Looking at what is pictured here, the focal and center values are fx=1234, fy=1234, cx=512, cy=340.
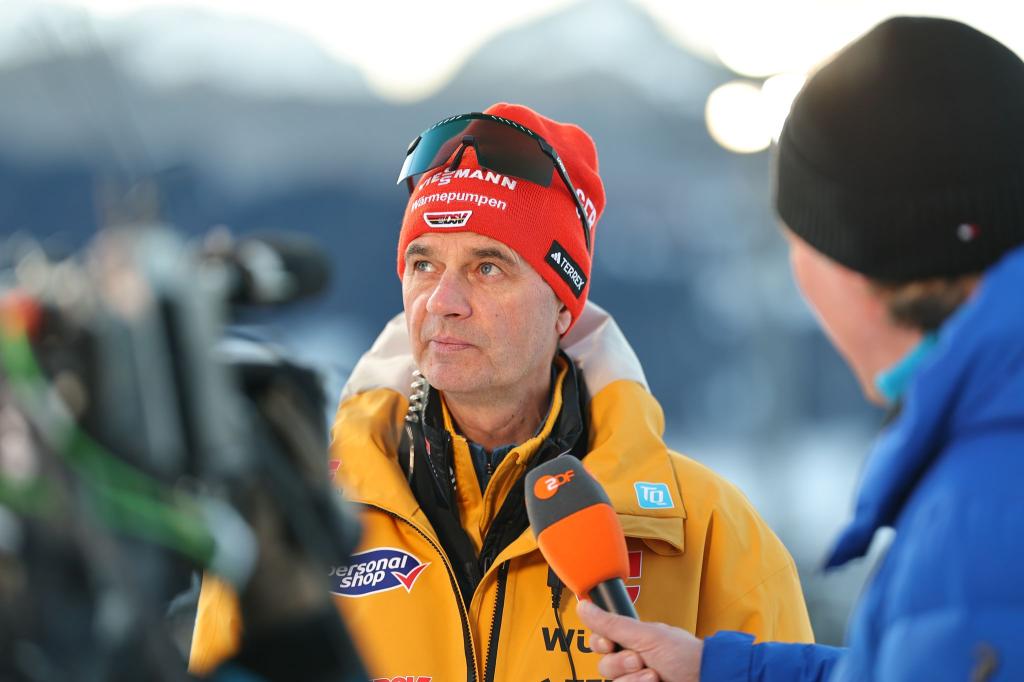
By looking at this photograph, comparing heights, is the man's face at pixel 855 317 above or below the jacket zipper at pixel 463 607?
above

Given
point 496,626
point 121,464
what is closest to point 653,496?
point 496,626

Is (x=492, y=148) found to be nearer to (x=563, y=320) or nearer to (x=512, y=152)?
(x=512, y=152)

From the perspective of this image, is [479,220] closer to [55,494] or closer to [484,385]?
[484,385]

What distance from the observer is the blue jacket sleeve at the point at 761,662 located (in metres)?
2.09

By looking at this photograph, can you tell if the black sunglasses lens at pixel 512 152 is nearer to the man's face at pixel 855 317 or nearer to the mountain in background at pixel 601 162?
the man's face at pixel 855 317

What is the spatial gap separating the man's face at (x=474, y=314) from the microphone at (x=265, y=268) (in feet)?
4.65

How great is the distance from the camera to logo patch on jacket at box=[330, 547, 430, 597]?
101 inches

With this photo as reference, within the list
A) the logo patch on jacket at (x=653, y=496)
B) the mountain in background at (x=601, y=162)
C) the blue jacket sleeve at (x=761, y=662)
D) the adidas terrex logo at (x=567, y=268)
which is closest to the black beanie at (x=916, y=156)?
the blue jacket sleeve at (x=761, y=662)

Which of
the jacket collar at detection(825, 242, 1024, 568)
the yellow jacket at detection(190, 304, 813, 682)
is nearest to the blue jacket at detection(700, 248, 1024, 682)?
the jacket collar at detection(825, 242, 1024, 568)

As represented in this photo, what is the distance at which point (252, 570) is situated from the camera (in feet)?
3.90

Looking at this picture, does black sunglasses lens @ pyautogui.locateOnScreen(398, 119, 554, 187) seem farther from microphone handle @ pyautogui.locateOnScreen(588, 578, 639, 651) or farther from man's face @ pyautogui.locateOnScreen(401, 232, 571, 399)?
microphone handle @ pyautogui.locateOnScreen(588, 578, 639, 651)

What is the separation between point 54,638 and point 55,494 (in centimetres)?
13

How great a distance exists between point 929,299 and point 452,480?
4.78 ft

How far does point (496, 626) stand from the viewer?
247 cm
